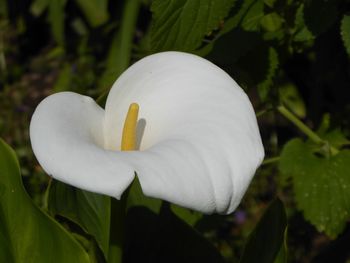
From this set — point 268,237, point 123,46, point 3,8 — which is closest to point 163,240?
point 268,237

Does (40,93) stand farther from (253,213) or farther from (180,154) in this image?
(180,154)

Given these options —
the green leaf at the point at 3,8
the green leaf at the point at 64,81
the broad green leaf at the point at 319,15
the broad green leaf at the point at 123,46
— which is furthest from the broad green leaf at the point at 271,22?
the green leaf at the point at 3,8

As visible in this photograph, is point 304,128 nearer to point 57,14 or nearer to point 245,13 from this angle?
point 245,13

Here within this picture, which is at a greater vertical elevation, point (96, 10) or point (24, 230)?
point (24, 230)

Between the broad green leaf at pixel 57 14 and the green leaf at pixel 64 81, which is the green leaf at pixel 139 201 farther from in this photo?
the broad green leaf at pixel 57 14

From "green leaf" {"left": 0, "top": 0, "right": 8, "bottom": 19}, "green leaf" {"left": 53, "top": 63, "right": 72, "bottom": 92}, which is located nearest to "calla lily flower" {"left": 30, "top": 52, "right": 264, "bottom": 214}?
"green leaf" {"left": 53, "top": 63, "right": 72, "bottom": 92}

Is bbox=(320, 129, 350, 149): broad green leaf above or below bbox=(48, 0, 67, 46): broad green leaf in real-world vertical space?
above

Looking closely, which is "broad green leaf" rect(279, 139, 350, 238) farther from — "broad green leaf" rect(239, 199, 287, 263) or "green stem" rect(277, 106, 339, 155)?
"broad green leaf" rect(239, 199, 287, 263)

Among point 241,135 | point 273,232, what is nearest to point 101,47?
point 273,232
